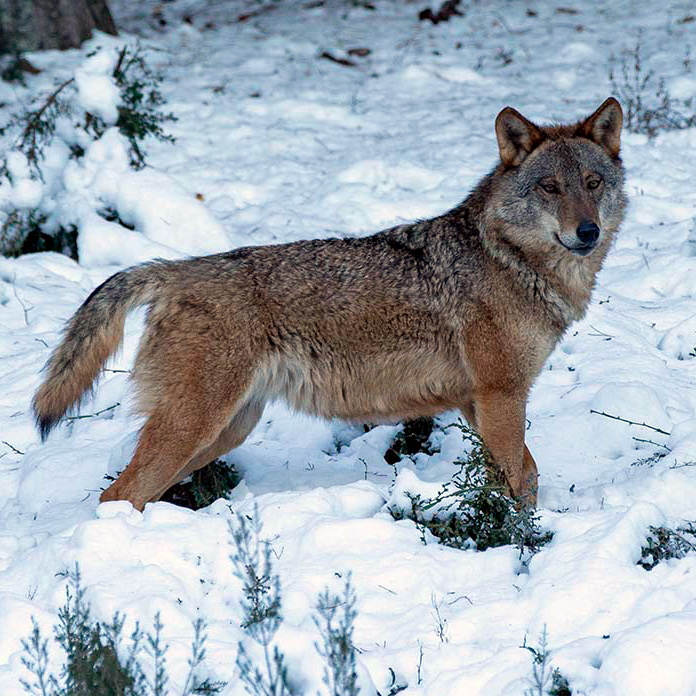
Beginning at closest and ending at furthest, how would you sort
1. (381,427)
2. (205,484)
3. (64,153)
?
1. (205,484)
2. (381,427)
3. (64,153)

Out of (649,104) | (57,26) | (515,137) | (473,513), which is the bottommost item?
(473,513)

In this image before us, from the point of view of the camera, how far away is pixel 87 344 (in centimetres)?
528

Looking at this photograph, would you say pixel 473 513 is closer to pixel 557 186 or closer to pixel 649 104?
pixel 557 186

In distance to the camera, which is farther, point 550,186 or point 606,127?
point 606,127

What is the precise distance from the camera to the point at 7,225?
8.59 meters

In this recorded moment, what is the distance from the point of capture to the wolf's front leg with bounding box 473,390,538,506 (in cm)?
538

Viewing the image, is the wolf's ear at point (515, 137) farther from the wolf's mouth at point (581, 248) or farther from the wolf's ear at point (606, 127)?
the wolf's mouth at point (581, 248)

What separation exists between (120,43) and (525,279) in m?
9.06

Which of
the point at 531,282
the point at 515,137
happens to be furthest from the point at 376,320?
the point at 515,137

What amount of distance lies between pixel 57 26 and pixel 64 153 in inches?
178

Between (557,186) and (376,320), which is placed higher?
(557,186)

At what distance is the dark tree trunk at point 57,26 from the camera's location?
12.7 metres

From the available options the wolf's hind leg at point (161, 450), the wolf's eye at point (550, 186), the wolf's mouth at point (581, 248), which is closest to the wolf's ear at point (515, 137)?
the wolf's eye at point (550, 186)

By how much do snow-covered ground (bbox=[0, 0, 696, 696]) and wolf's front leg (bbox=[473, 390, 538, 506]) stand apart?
241 mm
